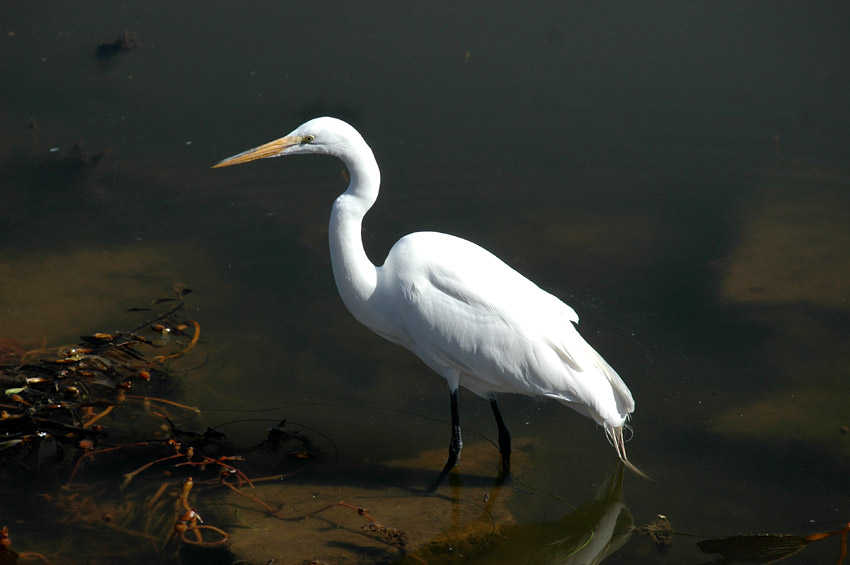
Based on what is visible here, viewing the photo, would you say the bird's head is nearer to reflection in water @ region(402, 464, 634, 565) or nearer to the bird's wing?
the bird's wing

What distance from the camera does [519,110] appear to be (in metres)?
7.22

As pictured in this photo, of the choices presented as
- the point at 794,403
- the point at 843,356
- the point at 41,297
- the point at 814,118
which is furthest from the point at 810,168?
the point at 41,297

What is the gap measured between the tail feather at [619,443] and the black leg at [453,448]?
734 millimetres

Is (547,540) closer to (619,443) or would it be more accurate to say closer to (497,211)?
(619,443)

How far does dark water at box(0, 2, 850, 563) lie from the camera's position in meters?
4.42

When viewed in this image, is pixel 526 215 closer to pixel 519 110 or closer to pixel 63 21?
pixel 519 110

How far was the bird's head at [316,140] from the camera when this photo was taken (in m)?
3.69

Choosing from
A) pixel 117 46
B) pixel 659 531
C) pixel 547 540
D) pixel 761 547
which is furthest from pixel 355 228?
pixel 117 46

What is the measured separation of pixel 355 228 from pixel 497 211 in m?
2.59

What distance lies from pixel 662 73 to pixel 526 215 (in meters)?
2.29

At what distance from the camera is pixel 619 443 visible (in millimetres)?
4312

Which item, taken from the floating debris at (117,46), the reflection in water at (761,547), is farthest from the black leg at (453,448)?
the floating debris at (117,46)

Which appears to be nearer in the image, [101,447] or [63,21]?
[101,447]

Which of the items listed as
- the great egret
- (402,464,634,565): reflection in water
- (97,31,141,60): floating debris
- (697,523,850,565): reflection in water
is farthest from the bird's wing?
(97,31,141,60): floating debris
